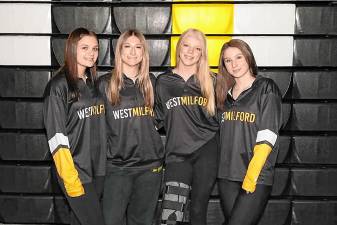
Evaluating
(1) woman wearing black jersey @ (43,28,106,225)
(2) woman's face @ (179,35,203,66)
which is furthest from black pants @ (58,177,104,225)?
(2) woman's face @ (179,35,203,66)

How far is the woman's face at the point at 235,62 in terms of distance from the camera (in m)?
1.95

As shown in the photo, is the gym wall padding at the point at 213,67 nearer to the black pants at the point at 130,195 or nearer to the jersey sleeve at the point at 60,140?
the black pants at the point at 130,195

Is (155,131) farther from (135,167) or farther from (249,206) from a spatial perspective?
(249,206)

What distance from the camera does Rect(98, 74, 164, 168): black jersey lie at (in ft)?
6.55

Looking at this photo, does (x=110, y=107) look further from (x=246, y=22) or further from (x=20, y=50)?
(x=246, y=22)

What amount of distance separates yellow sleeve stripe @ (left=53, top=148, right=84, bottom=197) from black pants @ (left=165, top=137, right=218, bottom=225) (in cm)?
53

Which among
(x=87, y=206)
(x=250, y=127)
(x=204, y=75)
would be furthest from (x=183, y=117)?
(x=87, y=206)

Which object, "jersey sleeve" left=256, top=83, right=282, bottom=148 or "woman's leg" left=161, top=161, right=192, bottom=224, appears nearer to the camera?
"jersey sleeve" left=256, top=83, right=282, bottom=148

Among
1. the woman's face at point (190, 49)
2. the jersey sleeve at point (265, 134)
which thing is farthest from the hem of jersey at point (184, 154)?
the woman's face at point (190, 49)

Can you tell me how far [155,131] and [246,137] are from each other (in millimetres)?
527

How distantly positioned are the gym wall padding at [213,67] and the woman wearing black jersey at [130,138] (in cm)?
57

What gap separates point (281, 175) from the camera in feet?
8.56

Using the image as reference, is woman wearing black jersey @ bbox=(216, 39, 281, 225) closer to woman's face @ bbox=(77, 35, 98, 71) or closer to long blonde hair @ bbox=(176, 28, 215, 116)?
long blonde hair @ bbox=(176, 28, 215, 116)

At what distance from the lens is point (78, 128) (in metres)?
1.90
